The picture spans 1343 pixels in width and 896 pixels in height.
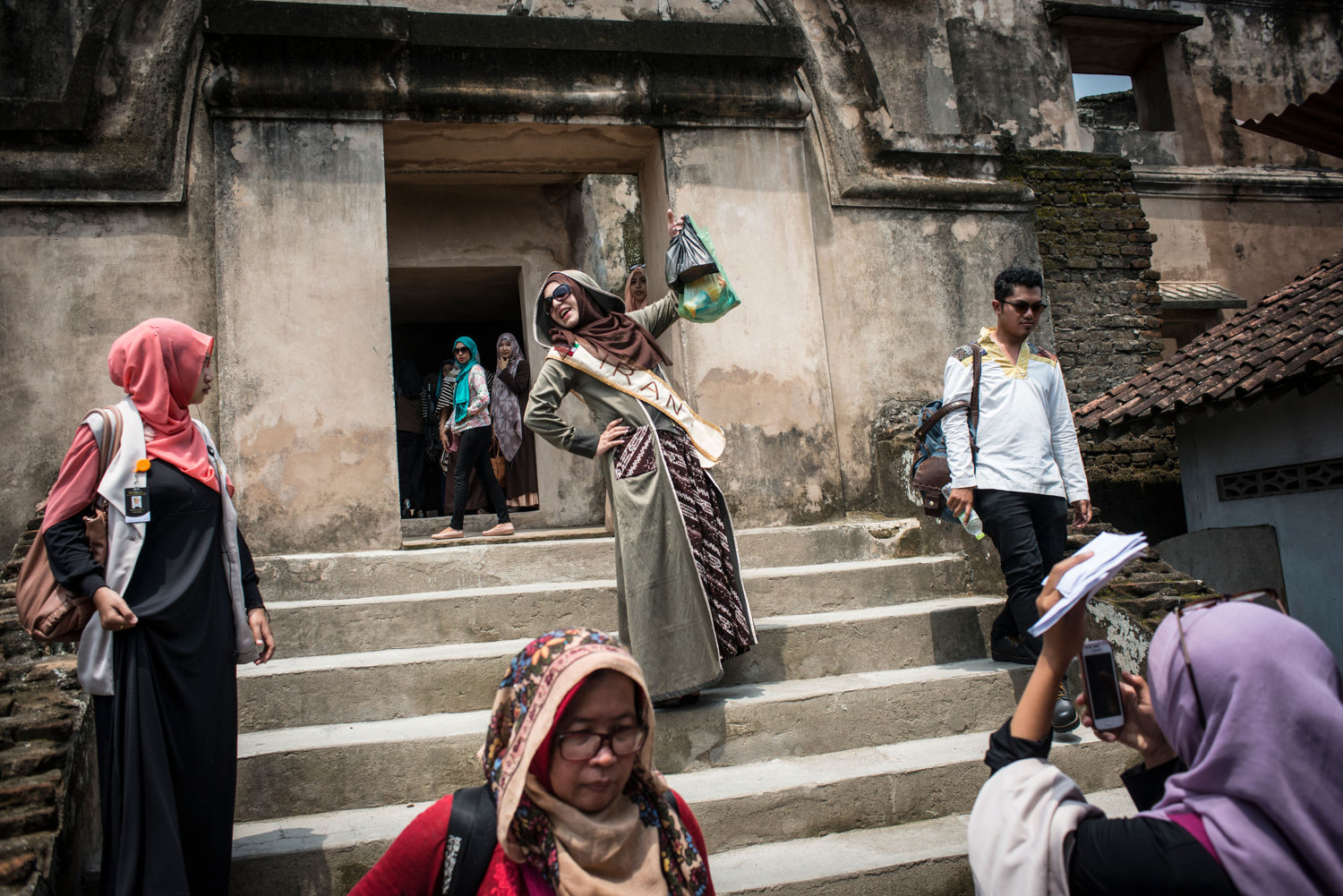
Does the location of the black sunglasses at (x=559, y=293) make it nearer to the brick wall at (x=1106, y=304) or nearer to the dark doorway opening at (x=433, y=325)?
the dark doorway opening at (x=433, y=325)

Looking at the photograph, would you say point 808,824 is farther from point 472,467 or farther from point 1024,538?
point 472,467

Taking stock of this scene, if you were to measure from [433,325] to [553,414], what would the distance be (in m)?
8.47

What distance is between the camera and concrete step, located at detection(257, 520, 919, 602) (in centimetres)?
519

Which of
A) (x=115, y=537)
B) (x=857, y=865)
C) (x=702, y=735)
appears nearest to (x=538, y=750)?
(x=115, y=537)

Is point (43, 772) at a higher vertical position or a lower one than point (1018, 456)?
lower

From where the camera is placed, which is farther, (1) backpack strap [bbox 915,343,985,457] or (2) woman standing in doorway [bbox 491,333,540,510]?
(2) woman standing in doorway [bbox 491,333,540,510]

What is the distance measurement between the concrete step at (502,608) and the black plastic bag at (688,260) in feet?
5.04

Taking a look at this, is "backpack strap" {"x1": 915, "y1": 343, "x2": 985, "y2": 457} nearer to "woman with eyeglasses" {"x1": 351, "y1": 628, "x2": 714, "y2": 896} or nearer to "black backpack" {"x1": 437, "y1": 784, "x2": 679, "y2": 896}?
"woman with eyeglasses" {"x1": 351, "y1": 628, "x2": 714, "y2": 896}

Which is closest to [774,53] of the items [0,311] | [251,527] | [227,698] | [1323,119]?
[1323,119]

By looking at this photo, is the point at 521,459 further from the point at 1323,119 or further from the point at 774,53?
the point at 1323,119

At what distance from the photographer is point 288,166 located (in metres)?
6.07

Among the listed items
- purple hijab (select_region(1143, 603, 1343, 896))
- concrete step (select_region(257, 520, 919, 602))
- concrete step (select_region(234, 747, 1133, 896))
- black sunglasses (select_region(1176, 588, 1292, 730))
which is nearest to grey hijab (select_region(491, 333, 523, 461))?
concrete step (select_region(257, 520, 919, 602))

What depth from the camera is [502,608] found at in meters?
4.75

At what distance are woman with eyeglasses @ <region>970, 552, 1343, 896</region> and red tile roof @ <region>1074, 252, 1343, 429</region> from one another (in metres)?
6.09
